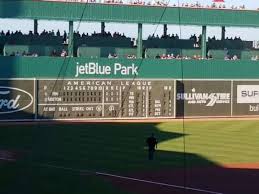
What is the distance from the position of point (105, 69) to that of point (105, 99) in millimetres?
2277

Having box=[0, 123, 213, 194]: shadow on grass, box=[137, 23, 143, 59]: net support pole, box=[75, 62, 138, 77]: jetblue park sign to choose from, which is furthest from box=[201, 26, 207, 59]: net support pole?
box=[0, 123, 213, 194]: shadow on grass

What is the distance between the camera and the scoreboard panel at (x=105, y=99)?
38.6m

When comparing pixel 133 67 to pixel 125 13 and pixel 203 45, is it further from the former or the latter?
pixel 203 45

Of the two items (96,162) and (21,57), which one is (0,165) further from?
(21,57)

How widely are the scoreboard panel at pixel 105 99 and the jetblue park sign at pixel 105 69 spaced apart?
34.4 inches

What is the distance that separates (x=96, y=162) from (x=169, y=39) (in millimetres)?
29398

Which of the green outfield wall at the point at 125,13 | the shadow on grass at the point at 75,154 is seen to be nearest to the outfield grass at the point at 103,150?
the shadow on grass at the point at 75,154

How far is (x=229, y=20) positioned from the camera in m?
46.5

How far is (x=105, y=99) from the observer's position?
39719 millimetres

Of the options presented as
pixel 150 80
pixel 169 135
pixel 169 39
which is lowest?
pixel 169 135

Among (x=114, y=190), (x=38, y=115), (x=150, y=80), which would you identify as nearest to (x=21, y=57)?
(x=38, y=115)

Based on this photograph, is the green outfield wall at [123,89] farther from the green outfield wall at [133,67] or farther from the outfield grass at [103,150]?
the outfield grass at [103,150]

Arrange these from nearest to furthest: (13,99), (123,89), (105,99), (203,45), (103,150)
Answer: (103,150)
(13,99)
(105,99)
(123,89)
(203,45)

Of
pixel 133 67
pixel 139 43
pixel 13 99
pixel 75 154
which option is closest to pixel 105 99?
pixel 133 67
